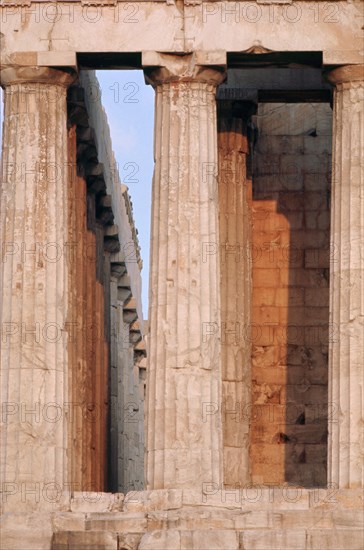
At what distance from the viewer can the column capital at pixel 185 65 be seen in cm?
5494

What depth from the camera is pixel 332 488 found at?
5294 cm

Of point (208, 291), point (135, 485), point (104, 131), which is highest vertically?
point (104, 131)

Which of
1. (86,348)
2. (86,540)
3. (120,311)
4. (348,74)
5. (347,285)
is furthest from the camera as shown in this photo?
(120,311)

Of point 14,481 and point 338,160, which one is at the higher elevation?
point 338,160

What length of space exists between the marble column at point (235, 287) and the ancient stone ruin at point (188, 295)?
5cm

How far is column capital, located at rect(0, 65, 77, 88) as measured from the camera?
55.3m

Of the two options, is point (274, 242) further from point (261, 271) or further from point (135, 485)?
point (135, 485)

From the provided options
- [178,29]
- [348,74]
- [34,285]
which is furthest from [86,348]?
[348,74]

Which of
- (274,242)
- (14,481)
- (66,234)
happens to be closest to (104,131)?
(274,242)

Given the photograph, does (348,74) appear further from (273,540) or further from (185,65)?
(273,540)

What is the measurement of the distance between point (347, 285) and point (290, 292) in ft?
24.5

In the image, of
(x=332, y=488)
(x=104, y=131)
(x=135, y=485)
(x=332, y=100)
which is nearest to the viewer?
(x=332, y=488)

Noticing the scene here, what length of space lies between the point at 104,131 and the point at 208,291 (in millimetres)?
11730

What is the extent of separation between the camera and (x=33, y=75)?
55.3 meters
